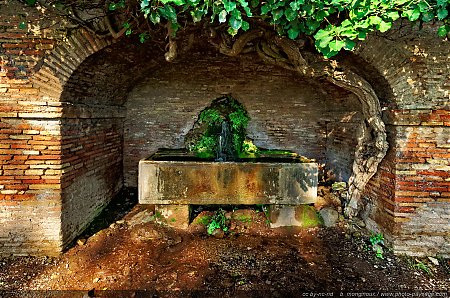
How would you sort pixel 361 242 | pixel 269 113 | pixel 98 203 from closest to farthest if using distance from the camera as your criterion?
pixel 361 242 < pixel 98 203 < pixel 269 113

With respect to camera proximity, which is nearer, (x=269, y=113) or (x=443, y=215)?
(x=443, y=215)

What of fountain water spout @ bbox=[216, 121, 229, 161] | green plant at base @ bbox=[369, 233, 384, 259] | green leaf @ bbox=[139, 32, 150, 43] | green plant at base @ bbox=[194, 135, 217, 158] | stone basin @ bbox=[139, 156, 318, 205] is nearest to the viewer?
green leaf @ bbox=[139, 32, 150, 43]

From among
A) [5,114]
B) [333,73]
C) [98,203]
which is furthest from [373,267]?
[5,114]

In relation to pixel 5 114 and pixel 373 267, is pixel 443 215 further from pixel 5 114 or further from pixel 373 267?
pixel 5 114

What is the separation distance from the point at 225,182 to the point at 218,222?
0.79 meters

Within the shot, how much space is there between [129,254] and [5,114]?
251 centimetres

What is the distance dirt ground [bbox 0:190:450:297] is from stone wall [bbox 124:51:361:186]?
233 centimetres

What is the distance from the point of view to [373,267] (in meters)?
3.43

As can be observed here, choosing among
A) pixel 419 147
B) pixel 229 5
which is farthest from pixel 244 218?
pixel 229 5

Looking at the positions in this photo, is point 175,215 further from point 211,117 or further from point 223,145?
point 211,117

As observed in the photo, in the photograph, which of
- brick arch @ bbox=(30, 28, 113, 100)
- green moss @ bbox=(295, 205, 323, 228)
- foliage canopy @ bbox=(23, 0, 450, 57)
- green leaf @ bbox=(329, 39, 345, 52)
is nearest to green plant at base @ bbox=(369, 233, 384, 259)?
green moss @ bbox=(295, 205, 323, 228)

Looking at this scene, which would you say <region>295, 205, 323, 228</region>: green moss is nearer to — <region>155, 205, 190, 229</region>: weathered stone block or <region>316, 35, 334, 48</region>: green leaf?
<region>155, 205, 190, 229</region>: weathered stone block

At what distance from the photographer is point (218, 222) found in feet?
14.3

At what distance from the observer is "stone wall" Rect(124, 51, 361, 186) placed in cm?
586
